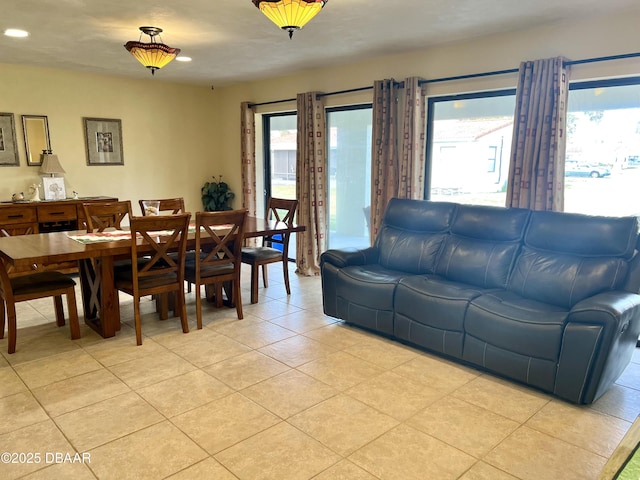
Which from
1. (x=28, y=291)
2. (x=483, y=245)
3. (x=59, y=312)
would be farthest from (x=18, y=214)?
(x=483, y=245)

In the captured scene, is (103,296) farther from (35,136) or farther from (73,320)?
(35,136)

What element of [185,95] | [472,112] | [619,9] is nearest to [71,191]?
[185,95]

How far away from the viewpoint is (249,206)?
655 centimetres

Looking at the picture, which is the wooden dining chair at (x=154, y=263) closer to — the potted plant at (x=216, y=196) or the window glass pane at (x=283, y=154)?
the window glass pane at (x=283, y=154)

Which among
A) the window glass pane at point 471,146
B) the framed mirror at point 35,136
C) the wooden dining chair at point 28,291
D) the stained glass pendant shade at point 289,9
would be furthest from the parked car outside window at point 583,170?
the framed mirror at point 35,136

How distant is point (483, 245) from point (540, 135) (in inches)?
40.7

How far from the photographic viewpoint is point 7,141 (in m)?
5.24

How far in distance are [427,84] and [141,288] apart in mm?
3211

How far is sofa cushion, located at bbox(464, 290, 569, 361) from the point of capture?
2641 millimetres

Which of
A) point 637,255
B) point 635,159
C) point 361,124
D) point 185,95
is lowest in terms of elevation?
point 637,255

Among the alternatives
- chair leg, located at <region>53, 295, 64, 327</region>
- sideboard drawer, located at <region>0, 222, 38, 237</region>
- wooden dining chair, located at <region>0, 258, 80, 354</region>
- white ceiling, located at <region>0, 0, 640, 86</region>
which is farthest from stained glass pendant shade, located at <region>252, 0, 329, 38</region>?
sideboard drawer, located at <region>0, 222, 38, 237</region>

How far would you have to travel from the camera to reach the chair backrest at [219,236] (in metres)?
3.58

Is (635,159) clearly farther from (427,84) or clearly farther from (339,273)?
(339,273)

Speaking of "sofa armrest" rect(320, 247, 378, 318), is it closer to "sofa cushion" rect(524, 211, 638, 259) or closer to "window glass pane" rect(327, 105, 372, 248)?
"sofa cushion" rect(524, 211, 638, 259)
